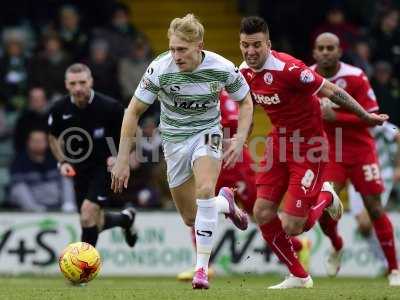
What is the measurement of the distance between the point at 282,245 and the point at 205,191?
1555mm

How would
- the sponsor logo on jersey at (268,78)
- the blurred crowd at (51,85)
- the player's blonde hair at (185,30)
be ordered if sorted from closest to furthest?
the player's blonde hair at (185,30)
the sponsor logo on jersey at (268,78)
the blurred crowd at (51,85)

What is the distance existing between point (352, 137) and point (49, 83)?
6.65 m

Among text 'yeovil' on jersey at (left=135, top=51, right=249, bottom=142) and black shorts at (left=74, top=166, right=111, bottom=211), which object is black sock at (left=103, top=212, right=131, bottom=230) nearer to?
black shorts at (left=74, top=166, right=111, bottom=211)

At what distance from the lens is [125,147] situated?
11039 millimetres

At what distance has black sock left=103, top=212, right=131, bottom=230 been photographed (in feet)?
46.5

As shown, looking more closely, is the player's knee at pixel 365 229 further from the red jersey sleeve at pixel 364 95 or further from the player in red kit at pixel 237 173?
the red jersey sleeve at pixel 364 95

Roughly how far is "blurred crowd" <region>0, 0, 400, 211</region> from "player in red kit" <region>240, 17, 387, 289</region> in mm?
4797

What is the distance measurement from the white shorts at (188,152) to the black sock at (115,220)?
252 centimetres

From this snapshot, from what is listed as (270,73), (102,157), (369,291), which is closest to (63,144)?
(102,157)

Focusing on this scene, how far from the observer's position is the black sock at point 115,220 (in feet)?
46.5

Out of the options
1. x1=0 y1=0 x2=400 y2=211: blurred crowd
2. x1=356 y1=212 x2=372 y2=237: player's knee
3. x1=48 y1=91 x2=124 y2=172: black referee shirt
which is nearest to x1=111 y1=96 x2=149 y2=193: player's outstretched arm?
x1=48 y1=91 x2=124 y2=172: black referee shirt

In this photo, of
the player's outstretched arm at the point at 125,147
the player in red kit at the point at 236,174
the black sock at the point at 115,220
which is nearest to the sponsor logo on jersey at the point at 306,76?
the player's outstretched arm at the point at 125,147

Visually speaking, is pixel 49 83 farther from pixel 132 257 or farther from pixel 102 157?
pixel 102 157

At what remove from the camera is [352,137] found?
14125mm
